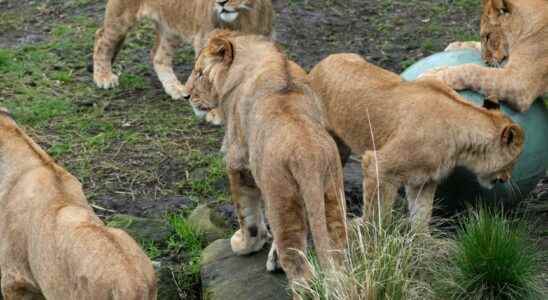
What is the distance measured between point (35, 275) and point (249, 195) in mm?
1365

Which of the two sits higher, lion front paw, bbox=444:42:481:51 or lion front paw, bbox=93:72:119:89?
lion front paw, bbox=444:42:481:51

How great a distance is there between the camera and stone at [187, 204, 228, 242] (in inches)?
272

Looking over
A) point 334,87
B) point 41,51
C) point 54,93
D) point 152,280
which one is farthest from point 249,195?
point 41,51

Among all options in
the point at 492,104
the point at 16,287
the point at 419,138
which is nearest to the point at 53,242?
the point at 16,287

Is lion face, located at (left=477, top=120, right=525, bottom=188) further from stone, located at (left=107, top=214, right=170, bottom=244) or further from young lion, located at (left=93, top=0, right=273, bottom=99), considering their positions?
young lion, located at (left=93, top=0, right=273, bottom=99)

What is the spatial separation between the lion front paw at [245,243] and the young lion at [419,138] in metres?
0.64

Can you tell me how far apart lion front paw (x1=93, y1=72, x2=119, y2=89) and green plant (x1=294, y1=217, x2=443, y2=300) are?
4232 mm

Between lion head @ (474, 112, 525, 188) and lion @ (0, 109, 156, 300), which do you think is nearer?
lion @ (0, 109, 156, 300)

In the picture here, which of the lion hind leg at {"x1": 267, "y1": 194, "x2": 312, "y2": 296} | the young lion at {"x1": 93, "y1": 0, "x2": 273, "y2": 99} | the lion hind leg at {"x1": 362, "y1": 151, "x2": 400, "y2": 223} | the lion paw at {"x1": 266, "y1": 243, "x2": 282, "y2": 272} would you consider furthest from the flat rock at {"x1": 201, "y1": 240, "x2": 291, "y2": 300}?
the young lion at {"x1": 93, "y1": 0, "x2": 273, "y2": 99}

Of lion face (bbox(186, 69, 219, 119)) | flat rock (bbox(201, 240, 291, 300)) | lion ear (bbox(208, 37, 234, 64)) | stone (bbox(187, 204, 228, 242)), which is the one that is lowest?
stone (bbox(187, 204, 228, 242))

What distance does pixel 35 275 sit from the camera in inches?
207

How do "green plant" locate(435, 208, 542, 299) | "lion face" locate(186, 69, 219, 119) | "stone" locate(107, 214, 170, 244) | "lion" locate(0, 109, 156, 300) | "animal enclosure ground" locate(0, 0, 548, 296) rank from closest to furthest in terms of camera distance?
"lion" locate(0, 109, 156, 300) < "green plant" locate(435, 208, 542, 299) < "lion face" locate(186, 69, 219, 119) < "stone" locate(107, 214, 170, 244) < "animal enclosure ground" locate(0, 0, 548, 296)

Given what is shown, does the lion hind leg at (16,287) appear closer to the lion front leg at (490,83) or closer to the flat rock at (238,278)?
the flat rock at (238,278)

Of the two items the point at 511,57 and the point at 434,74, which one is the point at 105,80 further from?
the point at 511,57
